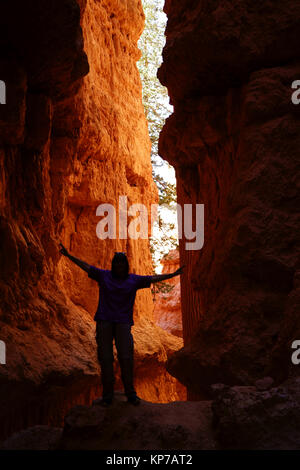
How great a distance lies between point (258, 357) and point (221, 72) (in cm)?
351

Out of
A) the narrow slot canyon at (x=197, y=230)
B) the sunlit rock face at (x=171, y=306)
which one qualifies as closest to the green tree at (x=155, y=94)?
the sunlit rock face at (x=171, y=306)

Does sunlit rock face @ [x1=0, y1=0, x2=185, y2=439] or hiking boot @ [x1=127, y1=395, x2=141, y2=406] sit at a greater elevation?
sunlit rock face @ [x1=0, y1=0, x2=185, y2=439]

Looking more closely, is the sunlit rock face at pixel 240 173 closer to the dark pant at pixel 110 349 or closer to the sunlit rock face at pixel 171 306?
the dark pant at pixel 110 349

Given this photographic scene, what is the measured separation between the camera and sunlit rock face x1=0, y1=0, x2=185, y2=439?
5.00m

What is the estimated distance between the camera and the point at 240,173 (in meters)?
4.98

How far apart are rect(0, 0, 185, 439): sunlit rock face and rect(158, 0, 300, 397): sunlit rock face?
1476 millimetres

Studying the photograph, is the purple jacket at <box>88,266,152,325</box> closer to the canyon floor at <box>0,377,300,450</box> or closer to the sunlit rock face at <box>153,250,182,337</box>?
the canyon floor at <box>0,377,300,450</box>

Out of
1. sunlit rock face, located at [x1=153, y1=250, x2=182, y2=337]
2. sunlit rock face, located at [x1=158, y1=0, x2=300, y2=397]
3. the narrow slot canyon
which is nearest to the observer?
the narrow slot canyon

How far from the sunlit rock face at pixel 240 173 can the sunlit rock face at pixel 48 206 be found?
58.1 inches

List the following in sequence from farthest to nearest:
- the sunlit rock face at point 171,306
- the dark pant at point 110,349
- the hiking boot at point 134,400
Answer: the sunlit rock face at point 171,306 < the dark pant at point 110,349 < the hiking boot at point 134,400

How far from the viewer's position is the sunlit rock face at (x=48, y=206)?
5.00m

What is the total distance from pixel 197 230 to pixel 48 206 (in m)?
2.39

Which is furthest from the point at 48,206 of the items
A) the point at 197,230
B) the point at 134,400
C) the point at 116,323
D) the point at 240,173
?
the point at 134,400

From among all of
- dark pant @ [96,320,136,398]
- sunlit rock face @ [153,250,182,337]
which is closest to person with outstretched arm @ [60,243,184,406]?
dark pant @ [96,320,136,398]
